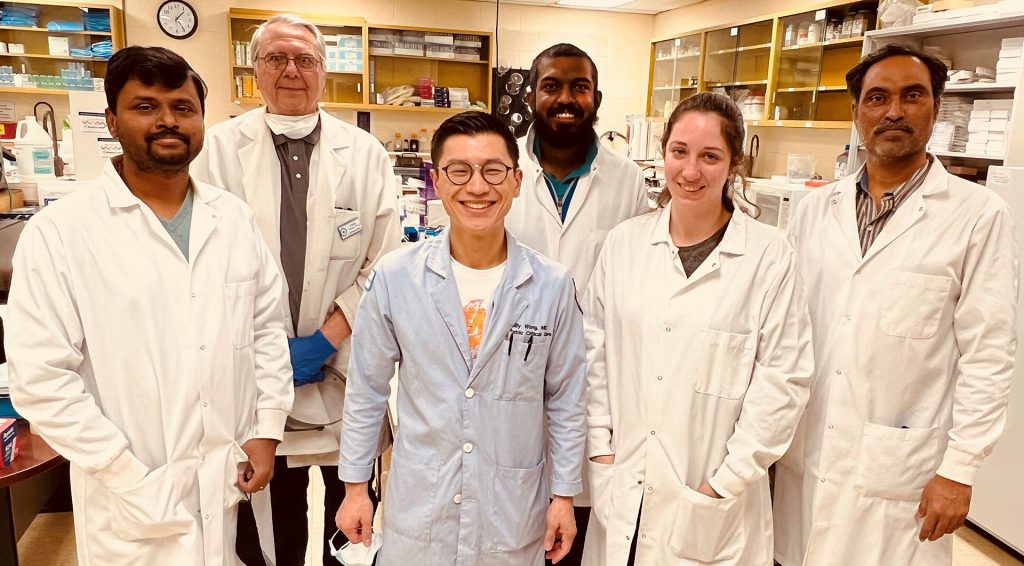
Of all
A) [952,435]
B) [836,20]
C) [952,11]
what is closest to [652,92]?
[836,20]

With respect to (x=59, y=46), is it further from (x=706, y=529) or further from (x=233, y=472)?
(x=706, y=529)

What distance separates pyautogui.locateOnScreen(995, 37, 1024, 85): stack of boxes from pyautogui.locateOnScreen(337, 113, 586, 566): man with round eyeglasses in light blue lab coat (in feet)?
8.74

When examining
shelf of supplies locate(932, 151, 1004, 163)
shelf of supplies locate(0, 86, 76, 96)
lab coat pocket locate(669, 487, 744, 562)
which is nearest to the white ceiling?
shelf of supplies locate(932, 151, 1004, 163)

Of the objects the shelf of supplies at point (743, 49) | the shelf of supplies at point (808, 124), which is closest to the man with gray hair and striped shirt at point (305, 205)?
the shelf of supplies at point (808, 124)

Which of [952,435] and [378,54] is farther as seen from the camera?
[378,54]

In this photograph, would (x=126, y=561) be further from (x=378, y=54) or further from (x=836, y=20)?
(x=378, y=54)

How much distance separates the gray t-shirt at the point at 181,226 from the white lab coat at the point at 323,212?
299 millimetres

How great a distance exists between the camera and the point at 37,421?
128cm

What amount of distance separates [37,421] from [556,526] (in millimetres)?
1031

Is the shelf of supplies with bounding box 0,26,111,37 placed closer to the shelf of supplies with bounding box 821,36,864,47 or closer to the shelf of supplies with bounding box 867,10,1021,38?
the shelf of supplies with bounding box 821,36,864,47

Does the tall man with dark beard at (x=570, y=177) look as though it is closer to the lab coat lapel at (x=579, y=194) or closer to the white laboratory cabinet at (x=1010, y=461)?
the lab coat lapel at (x=579, y=194)

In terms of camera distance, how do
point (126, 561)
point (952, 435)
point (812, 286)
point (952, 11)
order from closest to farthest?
point (126, 561) → point (952, 435) → point (812, 286) → point (952, 11)

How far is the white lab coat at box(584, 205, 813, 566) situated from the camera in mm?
1435

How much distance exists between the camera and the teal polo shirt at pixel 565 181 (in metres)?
1.89
